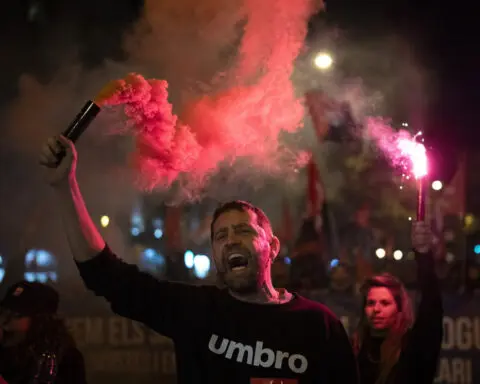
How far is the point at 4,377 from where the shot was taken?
283 cm

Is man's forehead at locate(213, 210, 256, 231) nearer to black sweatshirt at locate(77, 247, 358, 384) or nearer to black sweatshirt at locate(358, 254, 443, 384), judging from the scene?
black sweatshirt at locate(77, 247, 358, 384)

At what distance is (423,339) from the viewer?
2508mm

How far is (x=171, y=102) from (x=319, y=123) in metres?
0.81

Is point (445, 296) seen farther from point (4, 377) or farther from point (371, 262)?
point (4, 377)

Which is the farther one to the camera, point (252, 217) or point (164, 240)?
point (164, 240)

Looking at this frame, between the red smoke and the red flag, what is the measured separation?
0.17 m

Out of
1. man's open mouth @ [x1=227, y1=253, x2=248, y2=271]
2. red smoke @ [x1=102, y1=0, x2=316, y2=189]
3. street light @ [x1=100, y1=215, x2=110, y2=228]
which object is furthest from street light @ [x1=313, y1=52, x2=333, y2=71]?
street light @ [x1=100, y1=215, x2=110, y2=228]

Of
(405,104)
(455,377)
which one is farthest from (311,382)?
(405,104)

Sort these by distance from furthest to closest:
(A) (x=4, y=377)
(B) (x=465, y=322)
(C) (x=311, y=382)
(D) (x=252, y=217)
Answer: (B) (x=465, y=322) → (A) (x=4, y=377) → (D) (x=252, y=217) → (C) (x=311, y=382)

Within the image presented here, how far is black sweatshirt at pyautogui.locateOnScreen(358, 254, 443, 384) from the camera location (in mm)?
2492

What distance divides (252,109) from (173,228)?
2.58ft

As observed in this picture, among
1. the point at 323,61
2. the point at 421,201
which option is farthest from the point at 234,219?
the point at 323,61

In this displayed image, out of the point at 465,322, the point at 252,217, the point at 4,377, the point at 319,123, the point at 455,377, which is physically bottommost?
the point at 4,377

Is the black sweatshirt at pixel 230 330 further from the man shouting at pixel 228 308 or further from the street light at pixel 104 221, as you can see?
the street light at pixel 104 221
